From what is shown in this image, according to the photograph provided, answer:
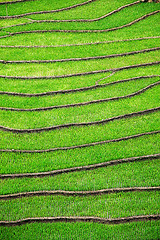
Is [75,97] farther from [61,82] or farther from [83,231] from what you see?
[83,231]

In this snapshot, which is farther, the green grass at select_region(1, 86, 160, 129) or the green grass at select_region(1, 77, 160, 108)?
the green grass at select_region(1, 77, 160, 108)

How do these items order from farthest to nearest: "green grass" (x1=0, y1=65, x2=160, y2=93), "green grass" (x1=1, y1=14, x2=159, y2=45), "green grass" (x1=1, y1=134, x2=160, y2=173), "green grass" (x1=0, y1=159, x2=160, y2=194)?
"green grass" (x1=1, y1=14, x2=159, y2=45) → "green grass" (x1=0, y1=65, x2=160, y2=93) → "green grass" (x1=1, y1=134, x2=160, y2=173) → "green grass" (x1=0, y1=159, x2=160, y2=194)

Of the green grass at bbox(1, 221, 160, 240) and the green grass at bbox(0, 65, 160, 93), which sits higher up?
the green grass at bbox(0, 65, 160, 93)

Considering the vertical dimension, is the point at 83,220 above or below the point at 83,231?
above

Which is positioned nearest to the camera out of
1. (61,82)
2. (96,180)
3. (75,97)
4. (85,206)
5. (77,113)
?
(85,206)

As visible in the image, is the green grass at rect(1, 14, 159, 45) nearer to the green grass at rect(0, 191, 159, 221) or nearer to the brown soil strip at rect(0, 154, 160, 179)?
the brown soil strip at rect(0, 154, 160, 179)

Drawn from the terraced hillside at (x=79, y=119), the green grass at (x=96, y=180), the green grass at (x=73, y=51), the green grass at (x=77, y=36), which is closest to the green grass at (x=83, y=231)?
the terraced hillside at (x=79, y=119)

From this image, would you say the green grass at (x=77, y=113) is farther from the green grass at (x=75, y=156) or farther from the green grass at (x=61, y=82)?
the green grass at (x=75, y=156)

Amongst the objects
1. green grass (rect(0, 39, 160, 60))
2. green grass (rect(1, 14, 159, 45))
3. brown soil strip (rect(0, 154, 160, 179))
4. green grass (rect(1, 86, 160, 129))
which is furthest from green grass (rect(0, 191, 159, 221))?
green grass (rect(1, 14, 159, 45))

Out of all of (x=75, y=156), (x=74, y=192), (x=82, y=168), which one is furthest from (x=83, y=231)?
(x=75, y=156)

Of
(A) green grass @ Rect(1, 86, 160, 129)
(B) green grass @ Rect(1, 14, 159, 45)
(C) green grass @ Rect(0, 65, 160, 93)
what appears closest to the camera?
(A) green grass @ Rect(1, 86, 160, 129)

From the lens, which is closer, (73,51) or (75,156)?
(75,156)
